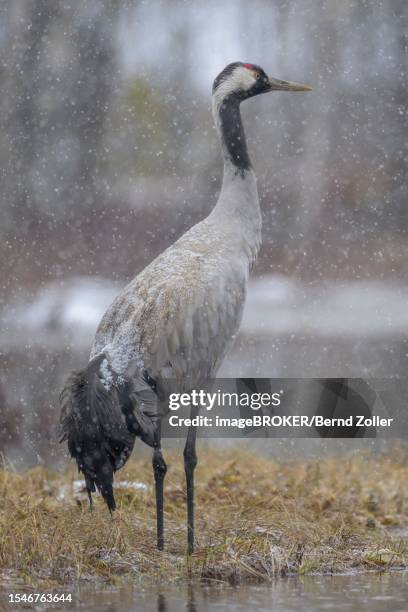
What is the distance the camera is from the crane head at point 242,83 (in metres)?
5.89

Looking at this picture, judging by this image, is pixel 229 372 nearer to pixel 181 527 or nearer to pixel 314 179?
pixel 314 179

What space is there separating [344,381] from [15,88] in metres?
4.94

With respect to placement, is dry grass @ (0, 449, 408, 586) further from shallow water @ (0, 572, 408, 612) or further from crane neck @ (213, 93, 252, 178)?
crane neck @ (213, 93, 252, 178)

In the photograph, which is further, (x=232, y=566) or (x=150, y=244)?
(x=150, y=244)

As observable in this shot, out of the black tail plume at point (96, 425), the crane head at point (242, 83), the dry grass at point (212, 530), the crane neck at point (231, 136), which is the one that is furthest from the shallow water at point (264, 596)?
the crane head at point (242, 83)

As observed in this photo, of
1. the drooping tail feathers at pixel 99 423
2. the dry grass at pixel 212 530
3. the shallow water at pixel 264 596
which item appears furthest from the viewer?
the drooping tail feathers at pixel 99 423

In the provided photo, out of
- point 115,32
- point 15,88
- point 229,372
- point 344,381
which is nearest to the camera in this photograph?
point 344,381

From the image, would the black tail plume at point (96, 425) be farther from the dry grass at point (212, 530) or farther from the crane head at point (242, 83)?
the crane head at point (242, 83)

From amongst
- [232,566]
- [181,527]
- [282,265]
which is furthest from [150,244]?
[232,566]

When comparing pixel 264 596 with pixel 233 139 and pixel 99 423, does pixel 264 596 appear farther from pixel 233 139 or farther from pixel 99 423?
pixel 233 139

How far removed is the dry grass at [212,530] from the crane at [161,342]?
197mm

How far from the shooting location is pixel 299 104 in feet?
46.3

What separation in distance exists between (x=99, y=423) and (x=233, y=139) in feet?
5.87

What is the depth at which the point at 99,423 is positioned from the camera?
467 cm
